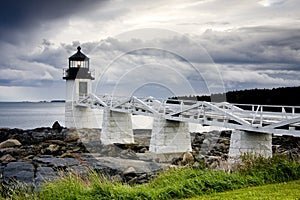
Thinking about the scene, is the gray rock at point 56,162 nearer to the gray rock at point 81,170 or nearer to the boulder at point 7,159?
the boulder at point 7,159

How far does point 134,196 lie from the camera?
7.77m

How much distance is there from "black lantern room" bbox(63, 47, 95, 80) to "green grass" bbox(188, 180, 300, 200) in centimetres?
2714

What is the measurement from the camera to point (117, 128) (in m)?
27.1

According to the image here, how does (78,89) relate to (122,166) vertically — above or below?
above

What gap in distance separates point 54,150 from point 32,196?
1397 cm

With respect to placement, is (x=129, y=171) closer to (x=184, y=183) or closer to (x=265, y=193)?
(x=184, y=183)

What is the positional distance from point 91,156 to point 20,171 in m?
5.97

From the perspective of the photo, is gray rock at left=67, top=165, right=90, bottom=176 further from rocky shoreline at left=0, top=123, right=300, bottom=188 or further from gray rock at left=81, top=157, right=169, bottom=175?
gray rock at left=81, top=157, right=169, bottom=175

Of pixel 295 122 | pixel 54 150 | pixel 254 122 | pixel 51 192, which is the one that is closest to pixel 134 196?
pixel 51 192

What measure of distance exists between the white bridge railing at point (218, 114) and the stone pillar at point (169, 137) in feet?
1.58

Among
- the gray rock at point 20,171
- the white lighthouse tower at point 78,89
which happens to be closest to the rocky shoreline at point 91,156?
the gray rock at point 20,171

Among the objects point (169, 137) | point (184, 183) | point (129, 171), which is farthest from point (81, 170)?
point (169, 137)

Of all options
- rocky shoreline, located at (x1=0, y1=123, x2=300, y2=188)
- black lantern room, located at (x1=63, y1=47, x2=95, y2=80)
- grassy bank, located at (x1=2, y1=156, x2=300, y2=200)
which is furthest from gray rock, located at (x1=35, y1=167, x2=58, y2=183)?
black lantern room, located at (x1=63, y1=47, x2=95, y2=80)

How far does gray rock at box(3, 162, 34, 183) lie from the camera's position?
1337 cm
